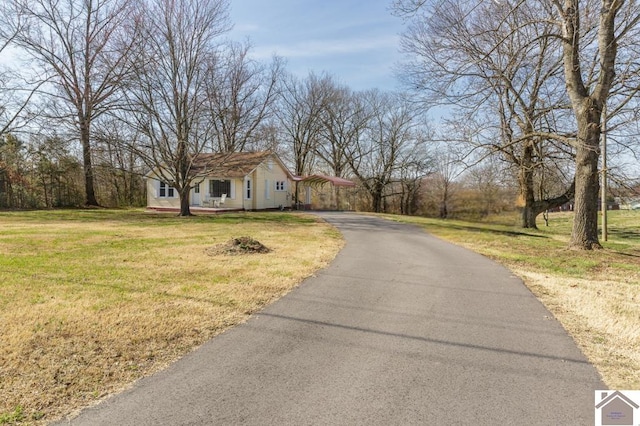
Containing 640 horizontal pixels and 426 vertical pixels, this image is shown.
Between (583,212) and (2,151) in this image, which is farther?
(2,151)

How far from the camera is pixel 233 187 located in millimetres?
24703

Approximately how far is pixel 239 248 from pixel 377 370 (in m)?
6.18

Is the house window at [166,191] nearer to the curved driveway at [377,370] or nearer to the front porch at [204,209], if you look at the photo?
the front porch at [204,209]

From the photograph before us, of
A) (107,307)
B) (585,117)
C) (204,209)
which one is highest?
(585,117)

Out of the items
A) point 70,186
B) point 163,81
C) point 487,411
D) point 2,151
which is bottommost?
point 487,411

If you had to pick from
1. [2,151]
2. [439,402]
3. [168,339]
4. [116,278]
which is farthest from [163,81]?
[439,402]

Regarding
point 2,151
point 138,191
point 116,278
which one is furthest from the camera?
point 138,191

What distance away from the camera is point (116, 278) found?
20.0ft

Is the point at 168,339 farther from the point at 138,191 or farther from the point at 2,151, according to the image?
the point at 138,191

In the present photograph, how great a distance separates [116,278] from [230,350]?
11.7 feet

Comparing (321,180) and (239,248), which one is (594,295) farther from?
(321,180)

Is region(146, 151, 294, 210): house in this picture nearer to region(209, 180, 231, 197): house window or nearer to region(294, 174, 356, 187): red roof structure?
region(209, 180, 231, 197): house window

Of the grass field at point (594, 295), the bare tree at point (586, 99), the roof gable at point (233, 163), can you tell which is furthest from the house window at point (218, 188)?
the bare tree at point (586, 99)

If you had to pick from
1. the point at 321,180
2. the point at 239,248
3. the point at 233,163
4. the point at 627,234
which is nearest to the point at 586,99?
the point at 239,248
